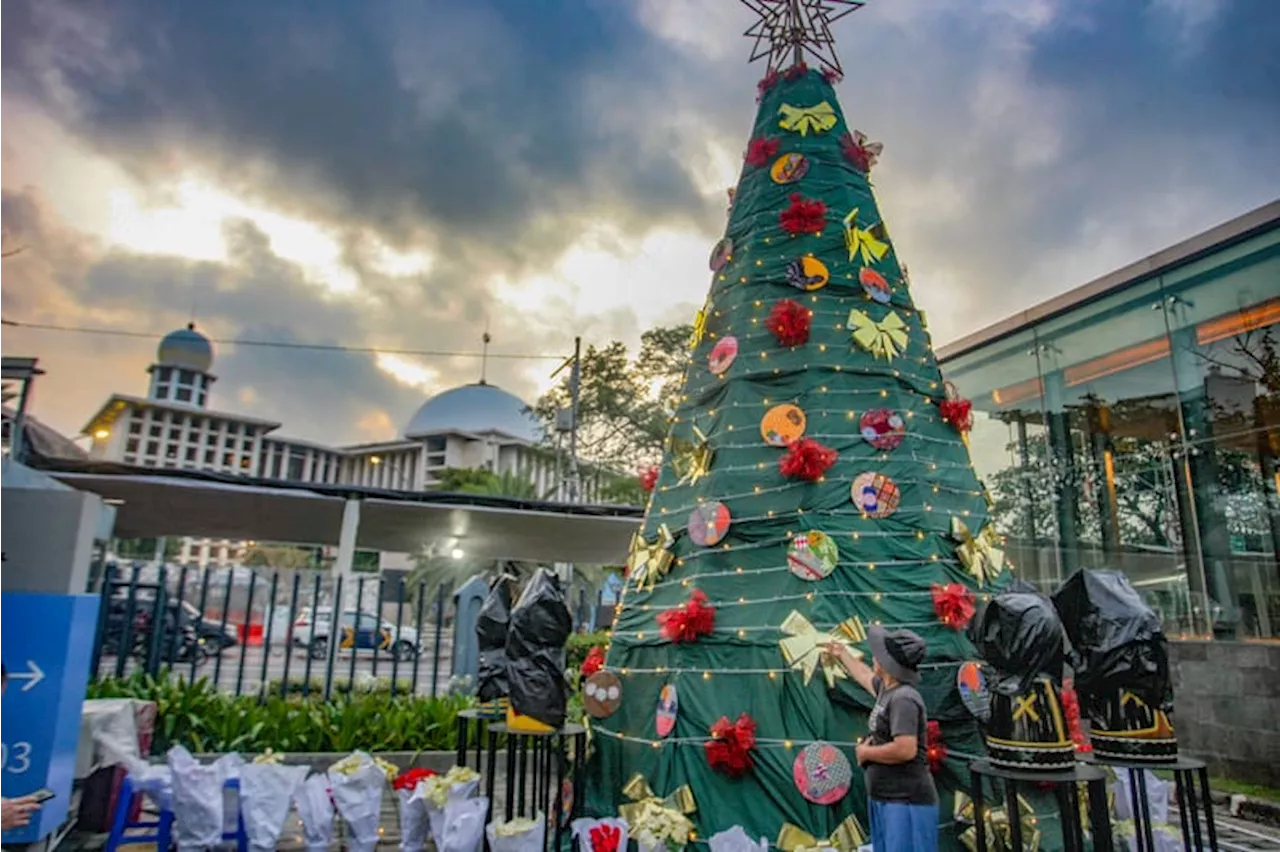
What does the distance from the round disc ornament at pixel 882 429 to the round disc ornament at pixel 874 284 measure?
41.8 inches

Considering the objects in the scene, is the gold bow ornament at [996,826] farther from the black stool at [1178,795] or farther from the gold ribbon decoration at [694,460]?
the gold ribbon decoration at [694,460]

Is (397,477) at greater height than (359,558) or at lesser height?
greater

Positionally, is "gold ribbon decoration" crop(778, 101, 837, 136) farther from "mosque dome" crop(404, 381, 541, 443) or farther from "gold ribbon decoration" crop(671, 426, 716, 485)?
"mosque dome" crop(404, 381, 541, 443)

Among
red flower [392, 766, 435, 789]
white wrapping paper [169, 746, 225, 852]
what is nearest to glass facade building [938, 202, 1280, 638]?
red flower [392, 766, 435, 789]

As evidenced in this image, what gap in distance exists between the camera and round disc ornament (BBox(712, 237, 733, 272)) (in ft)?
22.1

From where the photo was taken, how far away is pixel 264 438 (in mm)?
82438

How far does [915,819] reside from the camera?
11.3ft

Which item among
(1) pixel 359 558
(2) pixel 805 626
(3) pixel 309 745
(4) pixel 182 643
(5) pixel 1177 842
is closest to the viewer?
(5) pixel 1177 842

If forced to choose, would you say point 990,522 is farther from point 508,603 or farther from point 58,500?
point 58,500

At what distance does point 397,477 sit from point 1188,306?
7041 cm

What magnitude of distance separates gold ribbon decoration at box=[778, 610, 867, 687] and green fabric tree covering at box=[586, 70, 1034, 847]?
61 millimetres

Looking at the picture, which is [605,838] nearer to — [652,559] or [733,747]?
[733,747]

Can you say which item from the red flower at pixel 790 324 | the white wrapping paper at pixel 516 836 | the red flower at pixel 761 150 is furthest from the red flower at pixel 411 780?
the red flower at pixel 761 150

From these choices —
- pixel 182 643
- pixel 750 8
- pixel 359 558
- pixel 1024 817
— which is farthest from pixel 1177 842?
pixel 359 558
